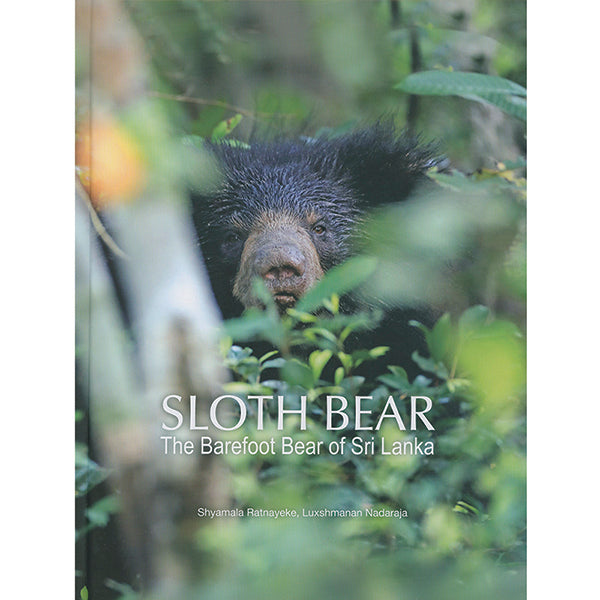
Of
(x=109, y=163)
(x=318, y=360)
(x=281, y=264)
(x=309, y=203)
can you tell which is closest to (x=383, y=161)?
(x=309, y=203)

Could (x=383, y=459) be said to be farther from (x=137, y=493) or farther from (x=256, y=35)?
(x=256, y=35)

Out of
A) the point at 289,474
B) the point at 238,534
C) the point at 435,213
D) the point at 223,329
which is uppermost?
the point at 435,213

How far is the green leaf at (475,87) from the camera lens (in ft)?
5.24

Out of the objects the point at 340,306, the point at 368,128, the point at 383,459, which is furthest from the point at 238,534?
the point at 368,128

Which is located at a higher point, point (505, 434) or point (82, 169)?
point (82, 169)

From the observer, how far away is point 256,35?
1675 millimetres

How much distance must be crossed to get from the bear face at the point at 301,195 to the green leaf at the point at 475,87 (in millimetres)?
115

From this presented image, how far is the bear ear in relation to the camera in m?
1.68

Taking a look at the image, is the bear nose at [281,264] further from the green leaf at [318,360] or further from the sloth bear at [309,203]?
the green leaf at [318,360]

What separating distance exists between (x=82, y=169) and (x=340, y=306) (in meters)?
0.60

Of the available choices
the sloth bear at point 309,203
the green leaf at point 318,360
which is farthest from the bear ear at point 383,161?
the green leaf at point 318,360

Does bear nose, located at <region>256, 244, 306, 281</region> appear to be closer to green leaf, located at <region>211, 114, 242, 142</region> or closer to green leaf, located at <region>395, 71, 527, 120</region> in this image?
green leaf, located at <region>211, 114, 242, 142</region>

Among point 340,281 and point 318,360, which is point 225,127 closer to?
point 340,281

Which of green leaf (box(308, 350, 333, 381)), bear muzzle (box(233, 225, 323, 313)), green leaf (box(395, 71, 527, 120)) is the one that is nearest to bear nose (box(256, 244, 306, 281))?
bear muzzle (box(233, 225, 323, 313))
